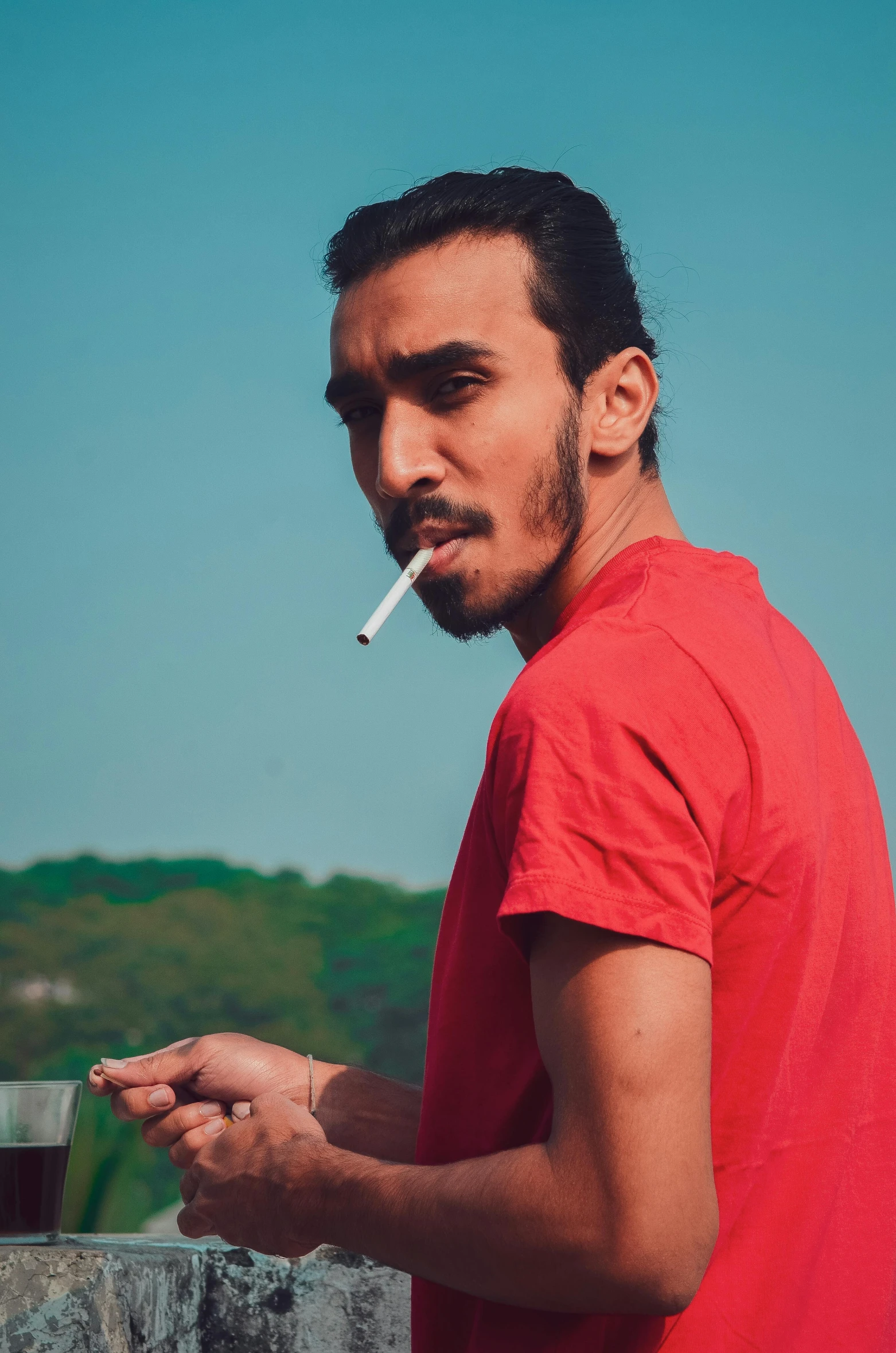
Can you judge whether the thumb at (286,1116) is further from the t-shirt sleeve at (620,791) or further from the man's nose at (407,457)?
the man's nose at (407,457)

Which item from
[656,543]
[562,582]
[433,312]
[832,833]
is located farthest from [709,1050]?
[433,312]

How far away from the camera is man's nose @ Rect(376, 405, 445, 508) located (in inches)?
68.0

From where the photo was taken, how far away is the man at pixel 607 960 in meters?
1.09

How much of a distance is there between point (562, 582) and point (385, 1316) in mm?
1294

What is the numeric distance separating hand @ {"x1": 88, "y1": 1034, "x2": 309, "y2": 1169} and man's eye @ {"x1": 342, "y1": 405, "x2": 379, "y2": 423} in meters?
1.01

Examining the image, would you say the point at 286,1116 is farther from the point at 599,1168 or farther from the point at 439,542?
the point at 439,542

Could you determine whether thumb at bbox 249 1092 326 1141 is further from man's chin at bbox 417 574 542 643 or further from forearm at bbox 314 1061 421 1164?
man's chin at bbox 417 574 542 643

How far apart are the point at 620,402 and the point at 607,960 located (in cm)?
106

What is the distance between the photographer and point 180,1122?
6.06 feet

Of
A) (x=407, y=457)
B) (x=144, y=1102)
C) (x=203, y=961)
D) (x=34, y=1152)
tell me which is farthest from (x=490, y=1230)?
(x=203, y=961)

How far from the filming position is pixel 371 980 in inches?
1328

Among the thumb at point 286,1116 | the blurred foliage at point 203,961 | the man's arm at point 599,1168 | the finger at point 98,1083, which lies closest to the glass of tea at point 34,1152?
the finger at point 98,1083

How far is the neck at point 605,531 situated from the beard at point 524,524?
0.8 inches

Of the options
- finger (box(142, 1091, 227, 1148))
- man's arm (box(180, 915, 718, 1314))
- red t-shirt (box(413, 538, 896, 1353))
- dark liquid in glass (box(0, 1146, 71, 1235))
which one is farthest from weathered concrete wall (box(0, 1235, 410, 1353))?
man's arm (box(180, 915, 718, 1314))
